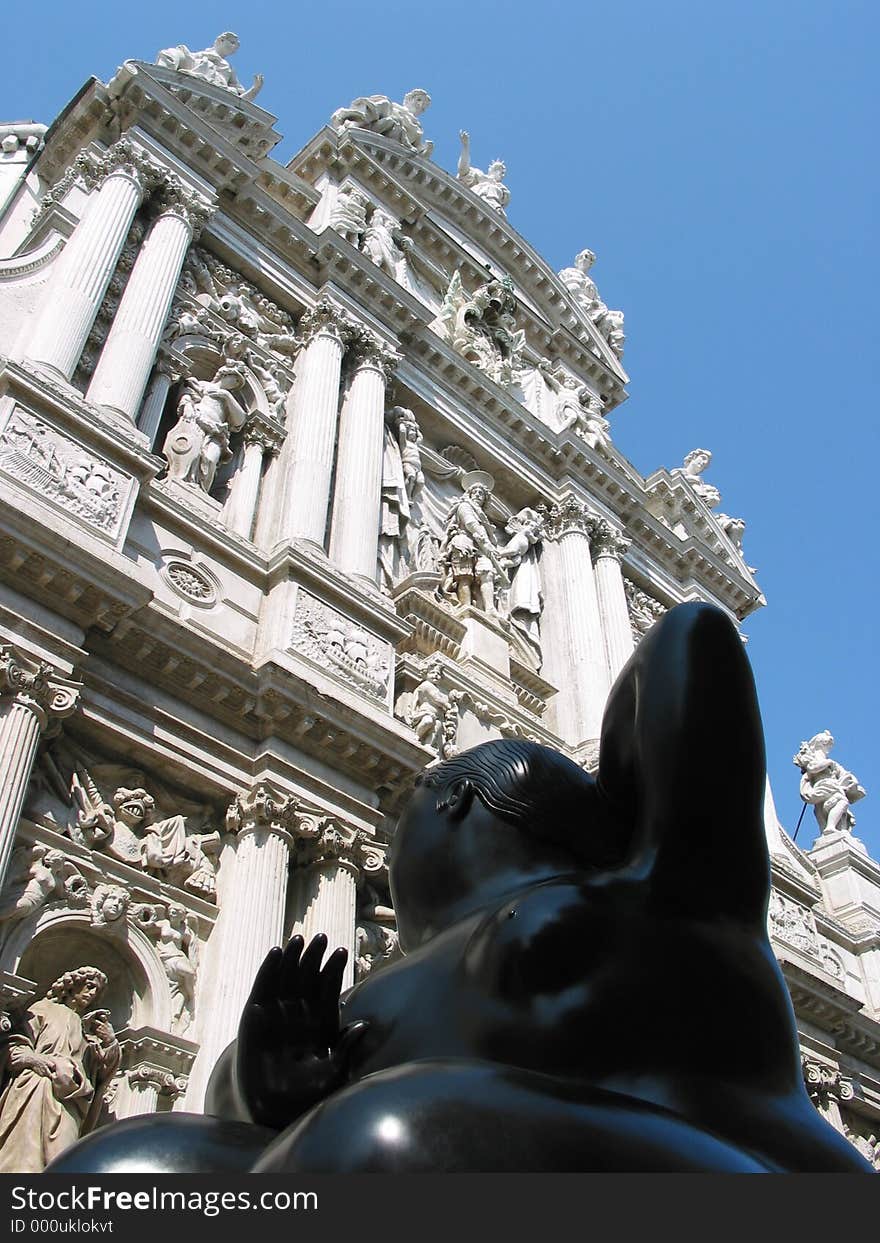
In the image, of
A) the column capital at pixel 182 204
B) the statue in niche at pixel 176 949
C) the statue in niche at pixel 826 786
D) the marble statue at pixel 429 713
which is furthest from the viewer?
the statue in niche at pixel 826 786

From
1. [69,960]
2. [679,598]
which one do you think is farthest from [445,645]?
[679,598]

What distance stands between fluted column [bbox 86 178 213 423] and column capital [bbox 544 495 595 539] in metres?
6.19

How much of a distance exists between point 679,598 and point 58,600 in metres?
12.1

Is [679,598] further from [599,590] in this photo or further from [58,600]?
[58,600]

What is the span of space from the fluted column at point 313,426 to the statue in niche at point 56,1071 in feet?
14.7

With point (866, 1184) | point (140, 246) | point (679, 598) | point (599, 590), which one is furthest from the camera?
point (679, 598)

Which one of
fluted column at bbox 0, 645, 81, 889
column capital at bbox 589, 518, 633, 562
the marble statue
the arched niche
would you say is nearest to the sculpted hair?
fluted column at bbox 0, 645, 81, 889

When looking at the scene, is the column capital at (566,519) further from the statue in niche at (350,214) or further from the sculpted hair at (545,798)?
the sculpted hair at (545,798)

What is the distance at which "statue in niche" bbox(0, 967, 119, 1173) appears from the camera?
5824mm

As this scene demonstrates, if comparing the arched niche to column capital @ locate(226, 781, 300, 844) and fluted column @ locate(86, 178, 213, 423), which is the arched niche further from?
fluted column @ locate(86, 178, 213, 423)

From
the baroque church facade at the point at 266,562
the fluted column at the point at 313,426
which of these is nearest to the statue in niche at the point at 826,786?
the baroque church facade at the point at 266,562

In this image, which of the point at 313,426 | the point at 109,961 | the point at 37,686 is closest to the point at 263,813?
the point at 109,961

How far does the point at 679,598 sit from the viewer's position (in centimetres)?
1772

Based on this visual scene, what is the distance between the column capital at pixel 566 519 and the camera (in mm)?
15516
